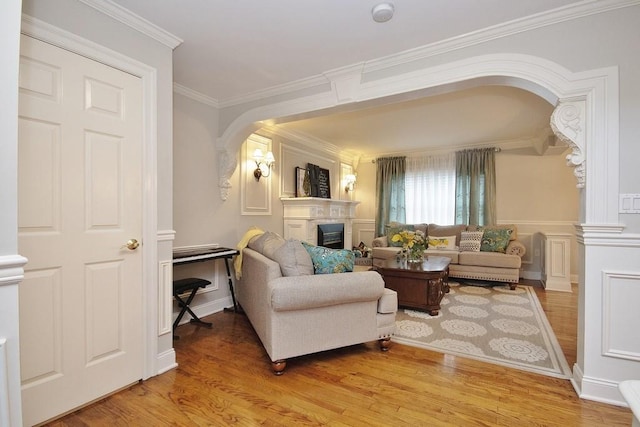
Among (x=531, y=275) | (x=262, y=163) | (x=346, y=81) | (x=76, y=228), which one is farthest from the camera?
(x=531, y=275)

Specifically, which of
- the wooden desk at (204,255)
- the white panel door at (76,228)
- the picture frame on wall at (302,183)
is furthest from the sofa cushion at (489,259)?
the white panel door at (76,228)

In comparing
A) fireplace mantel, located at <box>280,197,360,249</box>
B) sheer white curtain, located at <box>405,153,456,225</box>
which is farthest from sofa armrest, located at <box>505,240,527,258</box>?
fireplace mantel, located at <box>280,197,360,249</box>

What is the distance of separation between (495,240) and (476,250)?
1.12 ft

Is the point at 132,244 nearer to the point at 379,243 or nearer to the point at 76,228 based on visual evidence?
the point at 76,228

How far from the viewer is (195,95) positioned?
337 cm

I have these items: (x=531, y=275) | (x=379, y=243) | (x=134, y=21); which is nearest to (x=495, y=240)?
(x=531, y=275)

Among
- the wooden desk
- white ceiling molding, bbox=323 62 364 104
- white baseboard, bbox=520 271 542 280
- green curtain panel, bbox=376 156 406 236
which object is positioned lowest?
white baseboard, bbox=520 271 542 280

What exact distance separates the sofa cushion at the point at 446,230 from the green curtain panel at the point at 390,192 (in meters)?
0.75

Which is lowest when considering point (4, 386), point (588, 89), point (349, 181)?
point (4, 386)

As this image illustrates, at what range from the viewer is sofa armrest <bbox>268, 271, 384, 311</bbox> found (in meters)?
2.19

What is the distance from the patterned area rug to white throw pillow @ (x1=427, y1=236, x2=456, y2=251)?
1.34 meters

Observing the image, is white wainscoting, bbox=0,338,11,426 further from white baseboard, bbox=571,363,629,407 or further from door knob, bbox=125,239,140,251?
white baseboard, bbox=571,363,629,407

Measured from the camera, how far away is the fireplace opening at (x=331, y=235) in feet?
16.9

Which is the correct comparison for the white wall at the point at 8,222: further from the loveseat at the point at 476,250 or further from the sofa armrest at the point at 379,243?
the sofa armrest at the point at 379,243
